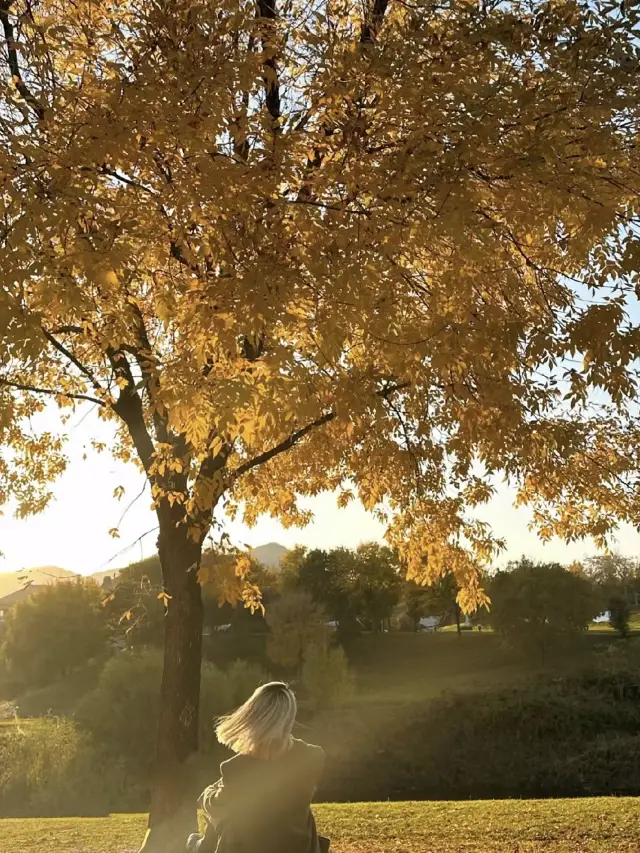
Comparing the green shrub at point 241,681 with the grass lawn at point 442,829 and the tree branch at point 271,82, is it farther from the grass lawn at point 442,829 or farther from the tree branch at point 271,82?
the tree branch at point 271,82

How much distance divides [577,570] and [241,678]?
2790 centimetres

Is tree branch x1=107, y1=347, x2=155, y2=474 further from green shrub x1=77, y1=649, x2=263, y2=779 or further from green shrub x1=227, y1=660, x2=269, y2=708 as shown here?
green shrub x1=227, y1=660, x2=269, y2=708

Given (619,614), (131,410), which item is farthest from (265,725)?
(619,614)

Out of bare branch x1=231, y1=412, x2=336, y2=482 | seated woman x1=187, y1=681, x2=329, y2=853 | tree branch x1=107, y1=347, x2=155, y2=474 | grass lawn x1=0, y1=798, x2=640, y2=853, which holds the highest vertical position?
tree branch x1=107, y1=347, x2=155, y2=474

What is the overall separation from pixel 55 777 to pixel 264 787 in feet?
85.7

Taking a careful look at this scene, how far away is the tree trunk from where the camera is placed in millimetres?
7281

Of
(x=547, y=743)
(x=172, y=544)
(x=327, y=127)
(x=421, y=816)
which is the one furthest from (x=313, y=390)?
(x=547, y=743)

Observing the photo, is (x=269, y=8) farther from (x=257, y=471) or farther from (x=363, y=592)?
(x=363, y=592)

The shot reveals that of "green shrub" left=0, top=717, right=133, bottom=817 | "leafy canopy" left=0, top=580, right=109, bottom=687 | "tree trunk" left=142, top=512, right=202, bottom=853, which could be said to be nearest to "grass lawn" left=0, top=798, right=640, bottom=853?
"tree trunk" left=142, top=512, right=202, bottom=853

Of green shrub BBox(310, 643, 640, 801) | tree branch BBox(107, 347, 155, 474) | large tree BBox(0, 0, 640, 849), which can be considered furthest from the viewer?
green shrub BBox(310, 643, 640, 801)

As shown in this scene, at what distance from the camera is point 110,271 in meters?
4.53

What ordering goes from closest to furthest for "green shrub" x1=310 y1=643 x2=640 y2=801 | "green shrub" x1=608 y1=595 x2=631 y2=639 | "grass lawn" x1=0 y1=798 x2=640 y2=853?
"grass lawn" x1=0 y1=798 x2=640 y2=853
"green shrub" x1=310 y1=643 x2=640 y2=801
"green shrub" x1=608 y1=595 x2=631 y2=639

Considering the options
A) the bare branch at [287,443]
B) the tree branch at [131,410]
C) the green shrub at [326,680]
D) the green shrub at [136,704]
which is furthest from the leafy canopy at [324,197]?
the green shrub at [326,680]

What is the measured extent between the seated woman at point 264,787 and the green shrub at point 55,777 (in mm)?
24156
